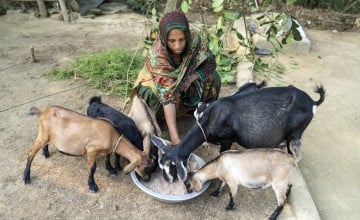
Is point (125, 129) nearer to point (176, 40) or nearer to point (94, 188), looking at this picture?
point (94, 188)

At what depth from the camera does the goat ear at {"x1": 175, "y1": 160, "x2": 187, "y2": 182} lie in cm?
309

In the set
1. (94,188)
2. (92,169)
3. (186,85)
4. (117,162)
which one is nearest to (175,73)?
(186,85)

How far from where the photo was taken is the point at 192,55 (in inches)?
153

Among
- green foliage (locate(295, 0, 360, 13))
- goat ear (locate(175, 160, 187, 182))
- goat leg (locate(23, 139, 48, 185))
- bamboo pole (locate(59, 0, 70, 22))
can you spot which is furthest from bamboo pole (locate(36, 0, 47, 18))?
goat ear (locate(175, 160, 187, 182))

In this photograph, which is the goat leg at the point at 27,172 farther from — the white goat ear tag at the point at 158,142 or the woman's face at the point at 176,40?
the woman's face at the point at 176,40

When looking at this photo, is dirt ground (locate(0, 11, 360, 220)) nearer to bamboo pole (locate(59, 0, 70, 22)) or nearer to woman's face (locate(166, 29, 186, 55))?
bamboo pole (locate(59, 0, 70, 22))

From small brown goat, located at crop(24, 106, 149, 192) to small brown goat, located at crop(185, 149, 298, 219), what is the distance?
63 cm

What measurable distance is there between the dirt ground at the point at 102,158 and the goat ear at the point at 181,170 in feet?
1.09

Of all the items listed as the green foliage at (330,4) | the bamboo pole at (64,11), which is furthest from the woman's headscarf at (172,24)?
the green foliage at (330,4)

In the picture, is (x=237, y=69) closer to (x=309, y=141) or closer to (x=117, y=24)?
(x=309, y=141)

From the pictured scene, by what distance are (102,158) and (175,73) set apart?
3.61 feet

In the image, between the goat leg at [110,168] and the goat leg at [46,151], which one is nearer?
the goat leg at [110,168]

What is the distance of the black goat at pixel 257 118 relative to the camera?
11.3 feet

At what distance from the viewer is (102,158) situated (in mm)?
3801
